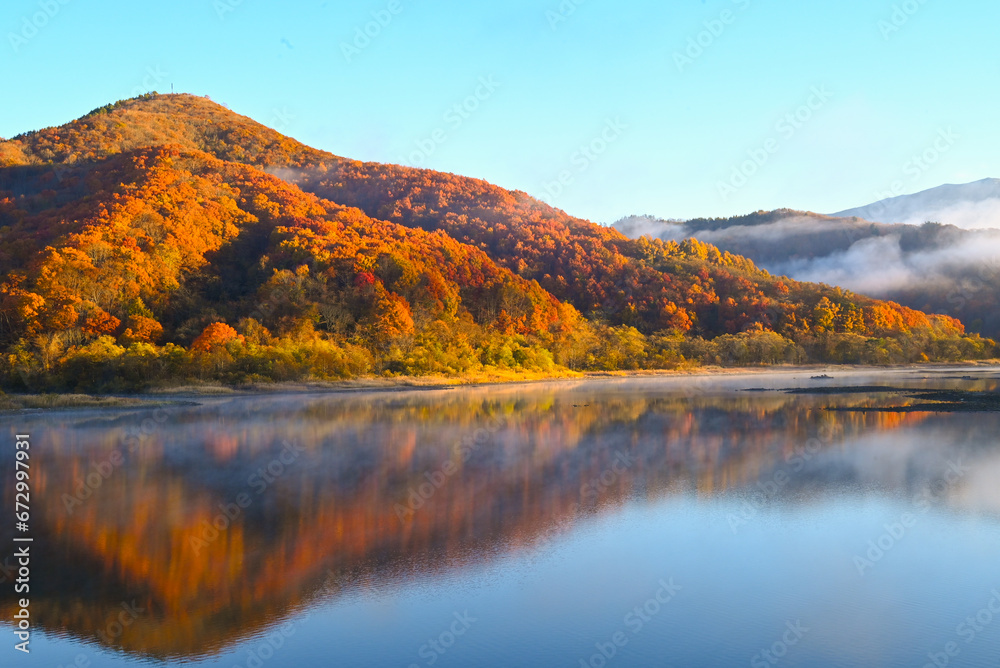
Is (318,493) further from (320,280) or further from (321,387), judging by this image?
(320,280)

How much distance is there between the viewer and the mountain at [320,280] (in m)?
45.0

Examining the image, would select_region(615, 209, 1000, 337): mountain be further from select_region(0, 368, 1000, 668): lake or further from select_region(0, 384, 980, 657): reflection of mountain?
select_region(0, 368, 1000, 668): lake

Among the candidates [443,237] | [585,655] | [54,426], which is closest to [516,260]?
[443,237]

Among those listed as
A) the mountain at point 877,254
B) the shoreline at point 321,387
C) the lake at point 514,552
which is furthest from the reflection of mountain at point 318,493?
the mountain at point 877,254

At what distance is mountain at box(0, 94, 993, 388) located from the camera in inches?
1773

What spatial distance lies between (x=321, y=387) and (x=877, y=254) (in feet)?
445

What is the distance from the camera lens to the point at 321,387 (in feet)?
147

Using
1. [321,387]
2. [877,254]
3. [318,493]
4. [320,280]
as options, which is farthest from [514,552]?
[877,254]

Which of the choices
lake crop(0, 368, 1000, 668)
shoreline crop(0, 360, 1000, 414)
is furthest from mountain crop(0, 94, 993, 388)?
lake crop(0, 368, 1000, 668)

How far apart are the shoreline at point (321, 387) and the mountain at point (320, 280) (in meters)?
1.46

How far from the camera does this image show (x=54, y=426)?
25234mm

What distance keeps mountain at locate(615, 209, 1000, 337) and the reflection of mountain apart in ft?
357

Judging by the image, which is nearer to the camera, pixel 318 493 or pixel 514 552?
pixel 514 552

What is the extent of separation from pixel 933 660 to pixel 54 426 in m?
26.7
